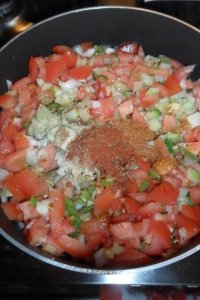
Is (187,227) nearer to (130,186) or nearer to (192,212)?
(192,212)

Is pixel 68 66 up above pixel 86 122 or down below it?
above

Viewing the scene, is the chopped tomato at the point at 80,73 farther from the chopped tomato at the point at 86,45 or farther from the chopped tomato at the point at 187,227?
the chopped tomato at the point at 187,227

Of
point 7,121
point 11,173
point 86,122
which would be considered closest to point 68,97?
point 86,122

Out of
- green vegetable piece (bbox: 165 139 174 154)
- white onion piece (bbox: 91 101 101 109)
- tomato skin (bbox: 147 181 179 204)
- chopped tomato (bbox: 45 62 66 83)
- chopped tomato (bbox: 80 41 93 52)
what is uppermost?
chopped tomato (bbox: 80 41 93 52)

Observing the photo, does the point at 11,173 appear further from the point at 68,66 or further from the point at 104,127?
the point at 68,66

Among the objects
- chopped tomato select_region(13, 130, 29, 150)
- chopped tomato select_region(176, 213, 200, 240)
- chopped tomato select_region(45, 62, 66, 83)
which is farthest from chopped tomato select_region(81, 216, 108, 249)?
chopped tomato select_region(45, 62, 66, 83)

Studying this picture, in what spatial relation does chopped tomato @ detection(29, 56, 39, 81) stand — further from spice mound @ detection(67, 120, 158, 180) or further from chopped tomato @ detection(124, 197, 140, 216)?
chopped tomato @ detection(124, 197, 140, 216)
